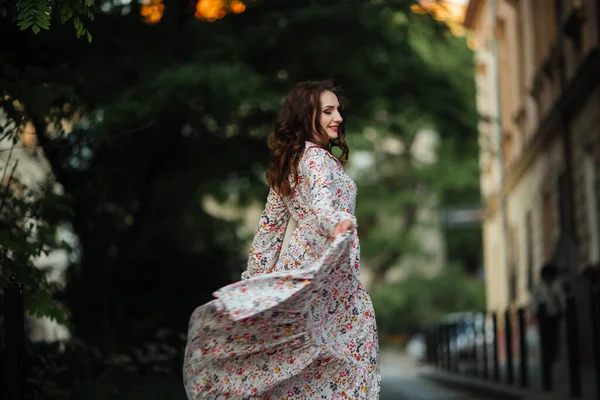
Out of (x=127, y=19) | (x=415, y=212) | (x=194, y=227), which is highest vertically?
(x=415, y=212)

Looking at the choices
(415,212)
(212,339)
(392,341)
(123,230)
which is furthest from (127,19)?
(415,212)

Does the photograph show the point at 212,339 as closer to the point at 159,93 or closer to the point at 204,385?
the point at 204,385

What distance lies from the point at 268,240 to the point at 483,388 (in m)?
8.70

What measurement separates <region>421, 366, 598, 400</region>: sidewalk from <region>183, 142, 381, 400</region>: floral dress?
585 centimetres

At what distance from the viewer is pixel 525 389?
12078 millimetres

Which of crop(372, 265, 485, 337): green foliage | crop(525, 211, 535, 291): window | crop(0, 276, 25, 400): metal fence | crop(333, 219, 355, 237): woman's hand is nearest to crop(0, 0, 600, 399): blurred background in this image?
crop(0, 276, 25, 400): metal fence

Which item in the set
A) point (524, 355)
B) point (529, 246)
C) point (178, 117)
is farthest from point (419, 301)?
point (178, 117)

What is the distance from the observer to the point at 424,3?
540 inches

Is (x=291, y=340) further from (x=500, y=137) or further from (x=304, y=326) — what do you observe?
(x=500, y=137)

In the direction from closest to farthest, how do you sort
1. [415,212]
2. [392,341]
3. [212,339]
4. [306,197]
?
1. [212,339]
2. [306,197]
3. [392,341]
4. [415,212]

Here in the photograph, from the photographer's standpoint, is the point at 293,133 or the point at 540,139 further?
the point at 540,139

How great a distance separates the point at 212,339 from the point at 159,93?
740 cm

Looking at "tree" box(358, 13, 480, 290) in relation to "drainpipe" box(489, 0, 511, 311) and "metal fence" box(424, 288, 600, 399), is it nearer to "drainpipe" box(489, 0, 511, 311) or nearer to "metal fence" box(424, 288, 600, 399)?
"drainpipe" box(489, 0, 511, 311)

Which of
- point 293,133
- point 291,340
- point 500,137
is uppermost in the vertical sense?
point 500,137
